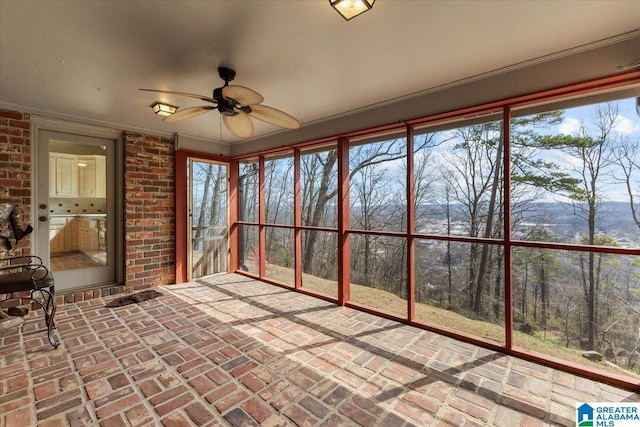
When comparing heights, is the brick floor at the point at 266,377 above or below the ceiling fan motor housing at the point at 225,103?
below

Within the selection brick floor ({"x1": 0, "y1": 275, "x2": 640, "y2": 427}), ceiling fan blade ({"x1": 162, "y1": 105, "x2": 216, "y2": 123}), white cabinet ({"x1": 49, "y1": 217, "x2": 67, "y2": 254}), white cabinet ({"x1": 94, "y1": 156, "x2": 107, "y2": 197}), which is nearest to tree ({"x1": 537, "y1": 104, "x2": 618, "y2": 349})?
brick floor ({"x1": 0, "y1": 275, "x2": 640, "y2": 427})

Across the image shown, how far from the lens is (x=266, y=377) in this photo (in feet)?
6.81

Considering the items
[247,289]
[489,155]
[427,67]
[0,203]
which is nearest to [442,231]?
[489,155]

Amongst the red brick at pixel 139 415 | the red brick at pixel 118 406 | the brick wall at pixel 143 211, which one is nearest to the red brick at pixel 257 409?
the red brick at pixel 139 415

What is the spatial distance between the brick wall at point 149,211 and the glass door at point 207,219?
30cm

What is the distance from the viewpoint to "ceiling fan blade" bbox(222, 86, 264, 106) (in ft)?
6.42

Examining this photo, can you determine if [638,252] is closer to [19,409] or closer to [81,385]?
[81,385]

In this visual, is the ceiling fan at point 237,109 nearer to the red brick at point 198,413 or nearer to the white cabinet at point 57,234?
the red brick at point 198,413

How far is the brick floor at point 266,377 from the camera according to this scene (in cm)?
170

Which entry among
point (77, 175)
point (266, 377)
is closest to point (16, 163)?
point (77, 175)

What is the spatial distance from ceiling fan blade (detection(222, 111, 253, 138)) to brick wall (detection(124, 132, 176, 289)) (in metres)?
2.40

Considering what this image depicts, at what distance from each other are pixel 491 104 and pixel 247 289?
3.89 meters

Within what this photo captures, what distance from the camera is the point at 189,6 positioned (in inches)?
63.3

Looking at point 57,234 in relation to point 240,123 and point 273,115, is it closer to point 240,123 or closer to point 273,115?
point 240,123
